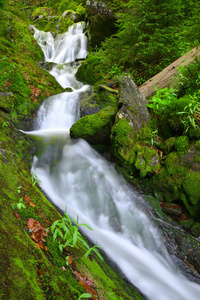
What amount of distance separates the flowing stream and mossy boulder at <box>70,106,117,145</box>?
27 centimetres

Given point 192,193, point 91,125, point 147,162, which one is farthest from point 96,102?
point 192,193

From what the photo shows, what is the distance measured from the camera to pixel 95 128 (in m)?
5.53

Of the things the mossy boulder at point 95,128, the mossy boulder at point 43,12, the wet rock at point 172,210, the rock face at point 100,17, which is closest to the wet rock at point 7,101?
the mossy boulder at point 95,128

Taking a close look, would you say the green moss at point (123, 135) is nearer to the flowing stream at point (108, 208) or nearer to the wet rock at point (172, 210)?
the flowing stream at point (108, 208)

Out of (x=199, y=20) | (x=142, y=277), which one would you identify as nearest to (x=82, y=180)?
(x=142, y=277)

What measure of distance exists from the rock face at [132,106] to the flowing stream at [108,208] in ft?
4.75

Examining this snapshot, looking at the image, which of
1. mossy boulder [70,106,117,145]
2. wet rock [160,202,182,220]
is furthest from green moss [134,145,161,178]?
mossy boulder [70,106,117,145]

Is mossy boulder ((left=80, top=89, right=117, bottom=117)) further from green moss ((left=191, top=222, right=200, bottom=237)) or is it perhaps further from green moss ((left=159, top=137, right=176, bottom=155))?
green moss ((left=191, top=222, right=200, bottom=237))

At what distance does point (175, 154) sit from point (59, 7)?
2451 centimetres

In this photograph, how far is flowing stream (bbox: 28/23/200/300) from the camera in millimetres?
3098

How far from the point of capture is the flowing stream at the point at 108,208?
3.10m

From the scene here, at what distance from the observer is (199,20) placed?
15.5 ft

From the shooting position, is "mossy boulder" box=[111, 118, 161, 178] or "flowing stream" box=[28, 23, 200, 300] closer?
"flowing stream" box=[28, 23, 200, 300]

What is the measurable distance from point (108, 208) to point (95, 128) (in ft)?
8.15
